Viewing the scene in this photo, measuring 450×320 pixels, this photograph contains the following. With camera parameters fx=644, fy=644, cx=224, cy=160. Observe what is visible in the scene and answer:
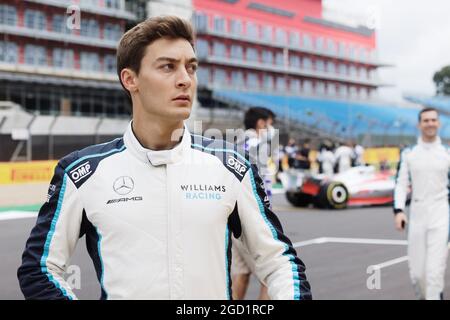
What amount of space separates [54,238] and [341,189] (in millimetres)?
12174

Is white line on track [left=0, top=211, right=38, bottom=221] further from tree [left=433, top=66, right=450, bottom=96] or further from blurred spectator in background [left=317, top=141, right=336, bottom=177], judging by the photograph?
tree [left=433, top=66, right=450, bottom=96]

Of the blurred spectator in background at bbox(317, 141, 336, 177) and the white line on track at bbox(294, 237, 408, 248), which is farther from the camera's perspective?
the blurred spectator in background at bbox(317, 141, 336, 177)

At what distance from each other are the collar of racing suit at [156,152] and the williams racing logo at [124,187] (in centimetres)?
8

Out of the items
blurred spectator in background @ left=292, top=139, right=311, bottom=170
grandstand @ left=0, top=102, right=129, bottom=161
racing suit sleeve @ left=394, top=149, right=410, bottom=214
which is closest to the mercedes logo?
racing suit sleeve @ left=394, top=149, right=410, bottom=214

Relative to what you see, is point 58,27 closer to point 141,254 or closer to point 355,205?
point 355,205

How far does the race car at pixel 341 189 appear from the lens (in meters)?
13.6

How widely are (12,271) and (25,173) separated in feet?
36.9

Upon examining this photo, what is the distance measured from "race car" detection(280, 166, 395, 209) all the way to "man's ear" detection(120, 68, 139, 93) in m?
11.7

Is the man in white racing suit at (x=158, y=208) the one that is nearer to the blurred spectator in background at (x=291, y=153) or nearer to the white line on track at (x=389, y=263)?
the white line on track at (x=389, y=263)

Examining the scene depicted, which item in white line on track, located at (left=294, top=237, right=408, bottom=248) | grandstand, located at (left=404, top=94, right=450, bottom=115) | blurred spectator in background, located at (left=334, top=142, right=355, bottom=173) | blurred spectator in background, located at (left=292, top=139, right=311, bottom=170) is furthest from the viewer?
grandstand, located at (left=404, top=94, right=450, bottom=115)

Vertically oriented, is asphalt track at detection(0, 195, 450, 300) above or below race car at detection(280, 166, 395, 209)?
below

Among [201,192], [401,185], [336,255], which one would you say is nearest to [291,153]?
[336,255]

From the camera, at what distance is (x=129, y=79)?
6.37 ft

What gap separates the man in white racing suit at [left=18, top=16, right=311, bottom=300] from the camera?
5.99ft
